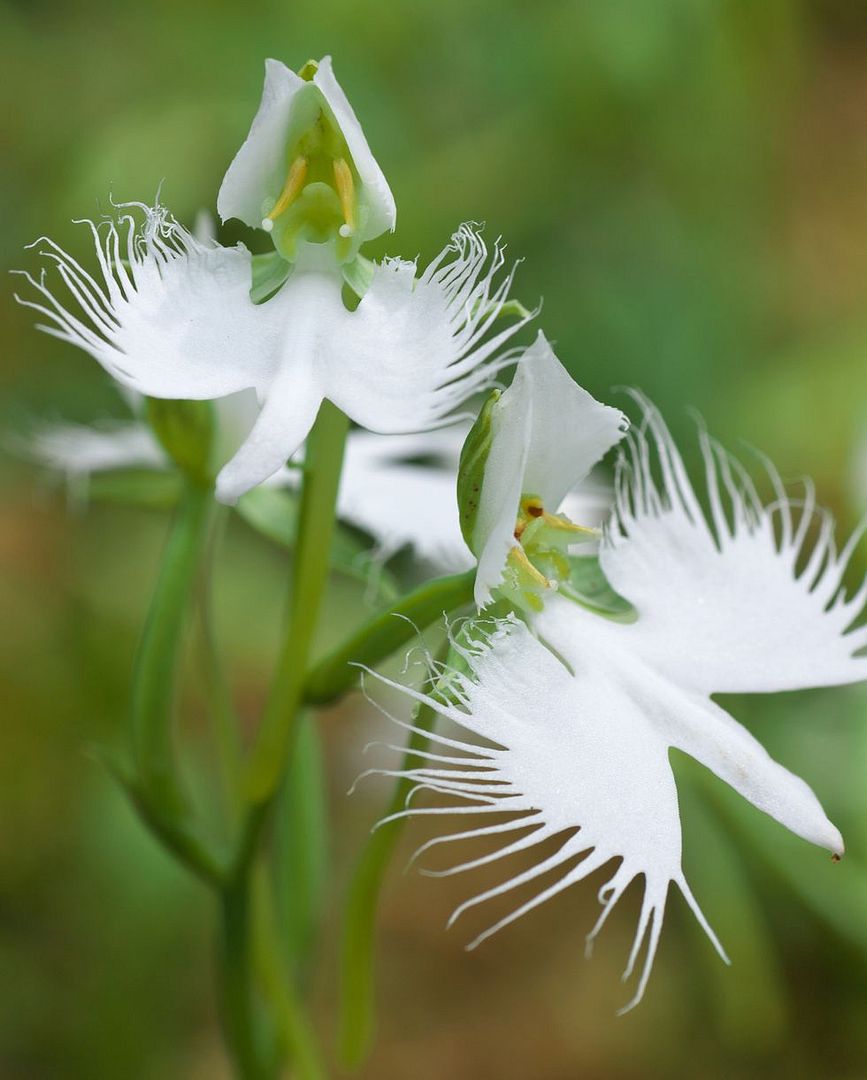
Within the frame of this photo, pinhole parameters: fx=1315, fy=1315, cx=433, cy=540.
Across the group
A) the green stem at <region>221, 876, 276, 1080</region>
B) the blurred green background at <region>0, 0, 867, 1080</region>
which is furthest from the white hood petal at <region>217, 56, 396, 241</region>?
the blurred green background at <region>0, 0, 867, 1080</region>

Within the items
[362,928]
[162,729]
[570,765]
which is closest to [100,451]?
[162,729]

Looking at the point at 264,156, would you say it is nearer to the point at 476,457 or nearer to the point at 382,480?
the point at 476,457

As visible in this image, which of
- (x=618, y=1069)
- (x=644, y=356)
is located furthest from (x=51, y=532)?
(x=618, y=1069)

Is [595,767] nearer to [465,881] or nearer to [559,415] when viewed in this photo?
[559,415]

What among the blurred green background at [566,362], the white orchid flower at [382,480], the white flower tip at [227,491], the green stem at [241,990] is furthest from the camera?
the blurred green background at [566,362]

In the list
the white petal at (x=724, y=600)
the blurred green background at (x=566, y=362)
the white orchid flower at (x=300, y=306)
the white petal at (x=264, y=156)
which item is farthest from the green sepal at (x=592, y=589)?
the blurred green background at (x=566, y=362)

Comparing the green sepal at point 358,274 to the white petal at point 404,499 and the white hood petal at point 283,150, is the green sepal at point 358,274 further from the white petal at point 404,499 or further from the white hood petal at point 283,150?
the white petal at point 404,499
